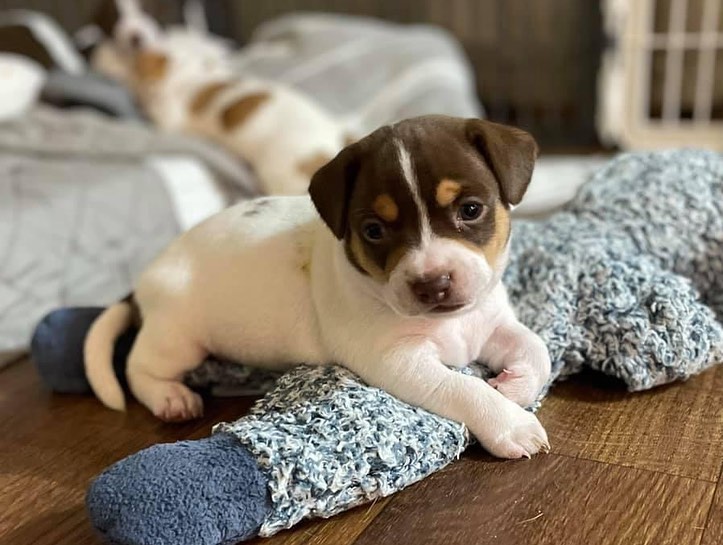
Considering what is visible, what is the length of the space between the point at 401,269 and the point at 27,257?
1.42 m

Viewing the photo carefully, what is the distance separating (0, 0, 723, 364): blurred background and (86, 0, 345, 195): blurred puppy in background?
46 mm

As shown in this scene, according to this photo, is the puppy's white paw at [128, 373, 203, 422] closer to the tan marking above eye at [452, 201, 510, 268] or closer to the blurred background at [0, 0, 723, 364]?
the tan marking above eye at [452, 201, 510, 268]

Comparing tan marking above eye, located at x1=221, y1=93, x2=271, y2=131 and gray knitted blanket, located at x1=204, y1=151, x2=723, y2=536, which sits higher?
gray knitted blanket, located at x1=204, y1=151, x2=723, y2=536

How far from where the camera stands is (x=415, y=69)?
13.3ft

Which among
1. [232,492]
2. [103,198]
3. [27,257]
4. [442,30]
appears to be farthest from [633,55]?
[232,492]

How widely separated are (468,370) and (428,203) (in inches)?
14.6

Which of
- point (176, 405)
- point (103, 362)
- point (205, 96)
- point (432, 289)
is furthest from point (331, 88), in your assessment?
point (432, 289)

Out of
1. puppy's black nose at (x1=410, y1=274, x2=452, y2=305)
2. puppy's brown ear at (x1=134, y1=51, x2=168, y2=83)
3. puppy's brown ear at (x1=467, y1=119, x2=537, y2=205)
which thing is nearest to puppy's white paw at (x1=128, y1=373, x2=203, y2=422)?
puppy's black nose at (x1=410, y1=274, x2=452, y2=305)

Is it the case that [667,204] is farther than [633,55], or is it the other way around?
[633,55]

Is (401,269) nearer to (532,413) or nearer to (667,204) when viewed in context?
(532,413)

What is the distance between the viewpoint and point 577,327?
5.55 ft

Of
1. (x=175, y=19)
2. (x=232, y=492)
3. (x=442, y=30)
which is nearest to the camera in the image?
(x=232, y=492)

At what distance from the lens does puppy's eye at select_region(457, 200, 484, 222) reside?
1396mm

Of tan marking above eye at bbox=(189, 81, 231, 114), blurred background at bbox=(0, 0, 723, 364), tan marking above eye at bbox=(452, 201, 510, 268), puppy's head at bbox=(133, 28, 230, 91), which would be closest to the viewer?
tan marking above eye at bbox=(452, 201, 510, 268)
